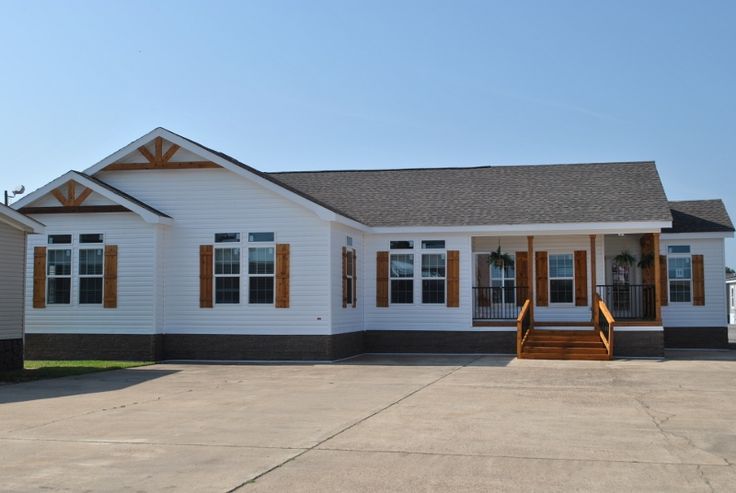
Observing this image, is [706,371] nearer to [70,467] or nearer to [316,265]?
[316,265]

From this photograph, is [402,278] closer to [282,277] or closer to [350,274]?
[350,274]

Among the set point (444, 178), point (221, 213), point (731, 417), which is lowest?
point (731, 417)

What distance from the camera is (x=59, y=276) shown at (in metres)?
21.3

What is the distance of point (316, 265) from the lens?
66.8 feet

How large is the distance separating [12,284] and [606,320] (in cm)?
1426

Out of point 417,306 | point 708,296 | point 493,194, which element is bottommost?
point 417,306

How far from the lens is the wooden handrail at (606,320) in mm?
20631

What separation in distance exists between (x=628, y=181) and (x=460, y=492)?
2001 centimetres

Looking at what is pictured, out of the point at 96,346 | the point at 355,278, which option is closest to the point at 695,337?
the point at 355,278

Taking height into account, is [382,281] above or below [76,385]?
above

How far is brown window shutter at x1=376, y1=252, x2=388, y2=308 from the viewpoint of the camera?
76.4 feet

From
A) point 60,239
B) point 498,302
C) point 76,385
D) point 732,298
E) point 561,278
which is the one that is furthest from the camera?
point 732,298

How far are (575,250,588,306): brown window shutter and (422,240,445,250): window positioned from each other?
4.12 m

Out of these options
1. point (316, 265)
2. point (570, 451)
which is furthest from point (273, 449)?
point (316, 265)
